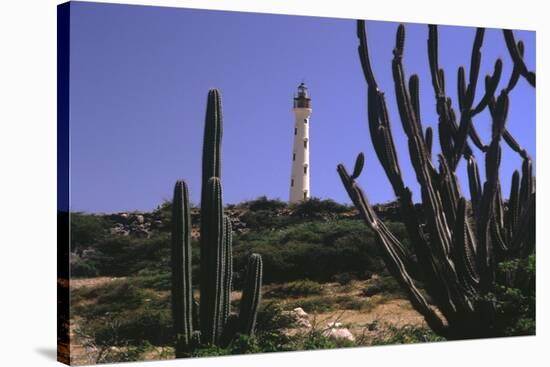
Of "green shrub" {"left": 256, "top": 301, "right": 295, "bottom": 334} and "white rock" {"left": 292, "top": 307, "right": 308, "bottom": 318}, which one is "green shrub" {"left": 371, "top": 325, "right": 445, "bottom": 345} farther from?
"green shrub" {"left": 256, "top": 301, "right": 295, "bottom": 334}

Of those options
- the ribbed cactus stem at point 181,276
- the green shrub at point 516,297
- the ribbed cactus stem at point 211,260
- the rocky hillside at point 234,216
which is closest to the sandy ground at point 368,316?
the ribbed cactus stem at point 211,260

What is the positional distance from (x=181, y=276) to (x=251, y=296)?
0.84 metres

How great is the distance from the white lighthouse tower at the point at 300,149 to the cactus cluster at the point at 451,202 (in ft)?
1.63

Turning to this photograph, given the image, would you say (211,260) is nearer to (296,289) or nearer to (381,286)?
(296,289)

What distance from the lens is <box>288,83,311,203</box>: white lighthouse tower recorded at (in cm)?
1288

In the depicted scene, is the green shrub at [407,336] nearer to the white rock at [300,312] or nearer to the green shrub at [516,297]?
the green shrub at [516,297]

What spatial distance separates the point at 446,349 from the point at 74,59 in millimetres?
5398

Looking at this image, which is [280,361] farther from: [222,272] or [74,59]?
[74,59]

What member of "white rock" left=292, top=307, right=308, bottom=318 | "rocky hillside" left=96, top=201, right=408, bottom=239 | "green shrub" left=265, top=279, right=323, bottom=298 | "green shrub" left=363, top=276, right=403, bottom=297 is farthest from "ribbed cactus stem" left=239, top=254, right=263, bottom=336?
"green shrub" left=363, top=276, right=403, bottom=297

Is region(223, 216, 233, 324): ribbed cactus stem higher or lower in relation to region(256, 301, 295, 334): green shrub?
higher

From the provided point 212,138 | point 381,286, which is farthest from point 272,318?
point 212,138

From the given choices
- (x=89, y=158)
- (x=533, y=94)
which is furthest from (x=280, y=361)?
(x=533, y=94)

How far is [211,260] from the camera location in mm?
12172

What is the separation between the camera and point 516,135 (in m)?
14.4
